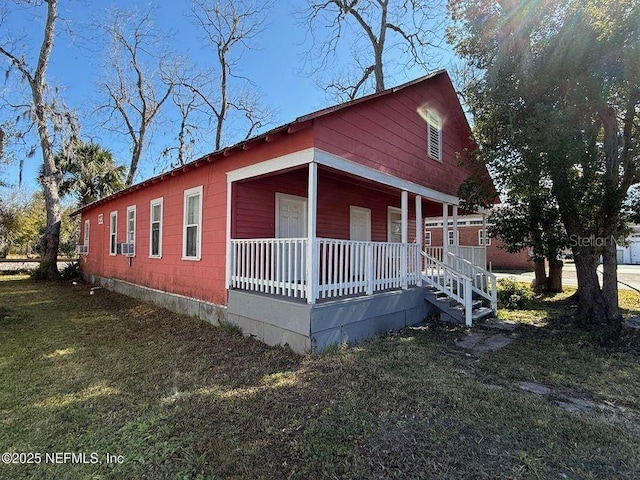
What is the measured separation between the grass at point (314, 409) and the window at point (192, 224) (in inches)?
88.4

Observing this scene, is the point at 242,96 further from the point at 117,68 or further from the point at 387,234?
the point at 387,234

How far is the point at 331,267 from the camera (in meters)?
6.12

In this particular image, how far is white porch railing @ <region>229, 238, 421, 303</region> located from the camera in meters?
5.53

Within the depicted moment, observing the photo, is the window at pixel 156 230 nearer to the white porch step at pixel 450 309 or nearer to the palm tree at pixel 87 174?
the white porch step at pixel 450 309

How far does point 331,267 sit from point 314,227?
3.76ft

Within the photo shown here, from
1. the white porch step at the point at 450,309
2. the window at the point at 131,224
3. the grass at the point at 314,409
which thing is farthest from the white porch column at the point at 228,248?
the window at the point at 131,224

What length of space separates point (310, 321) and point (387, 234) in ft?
21.6

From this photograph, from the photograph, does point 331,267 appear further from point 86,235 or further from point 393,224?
point 86,235

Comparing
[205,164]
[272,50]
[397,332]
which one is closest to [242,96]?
[272,50]

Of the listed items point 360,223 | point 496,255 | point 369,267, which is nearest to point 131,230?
point 360,223

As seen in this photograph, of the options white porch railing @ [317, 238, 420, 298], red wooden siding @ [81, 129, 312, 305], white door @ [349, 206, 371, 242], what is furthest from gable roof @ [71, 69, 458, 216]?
white door @ [349, 206, 371, 242]

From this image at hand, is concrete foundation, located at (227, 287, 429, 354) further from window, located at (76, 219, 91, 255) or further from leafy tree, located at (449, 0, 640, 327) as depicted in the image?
window, located at (76, 219, 91, 255)

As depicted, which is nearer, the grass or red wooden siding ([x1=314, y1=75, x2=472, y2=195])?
the grass

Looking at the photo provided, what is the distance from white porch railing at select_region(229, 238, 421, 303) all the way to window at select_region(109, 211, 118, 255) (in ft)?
25.7
